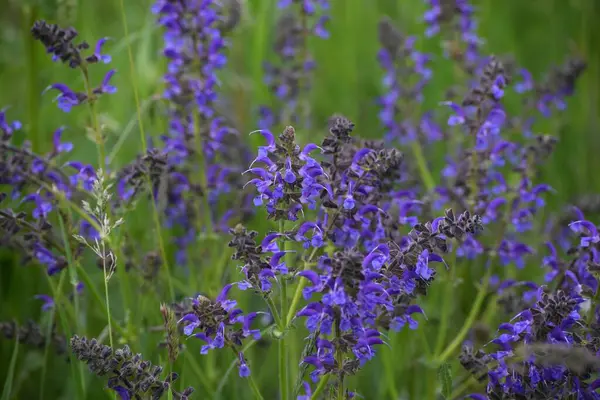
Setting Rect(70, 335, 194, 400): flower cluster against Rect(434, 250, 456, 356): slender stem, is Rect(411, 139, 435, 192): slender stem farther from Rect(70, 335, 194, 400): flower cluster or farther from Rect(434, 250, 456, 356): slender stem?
Rect(70, 335, 194, 400): flower cluster

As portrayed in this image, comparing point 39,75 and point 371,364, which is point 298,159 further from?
point 39,75

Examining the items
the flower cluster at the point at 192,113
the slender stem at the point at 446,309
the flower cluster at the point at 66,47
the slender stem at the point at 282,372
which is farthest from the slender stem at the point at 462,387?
the flower cluster at the point at 66,47

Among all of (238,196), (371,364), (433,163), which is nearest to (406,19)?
(433,163)

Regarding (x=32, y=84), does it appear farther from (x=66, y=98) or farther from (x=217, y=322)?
(x=217, y=322)

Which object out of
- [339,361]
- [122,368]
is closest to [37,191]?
[122,368]

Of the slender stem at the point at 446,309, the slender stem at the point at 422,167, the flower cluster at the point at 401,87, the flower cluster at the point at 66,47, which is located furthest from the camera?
the flower cluster at the point at 401,87

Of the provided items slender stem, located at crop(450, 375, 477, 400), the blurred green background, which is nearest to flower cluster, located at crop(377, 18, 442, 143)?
the blurred green background

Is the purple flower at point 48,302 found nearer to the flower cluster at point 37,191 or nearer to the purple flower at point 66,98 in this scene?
the flower cluster at point 37,191

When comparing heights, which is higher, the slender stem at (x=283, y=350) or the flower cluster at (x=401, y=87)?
the flower cluster at (x=401, y=87)
